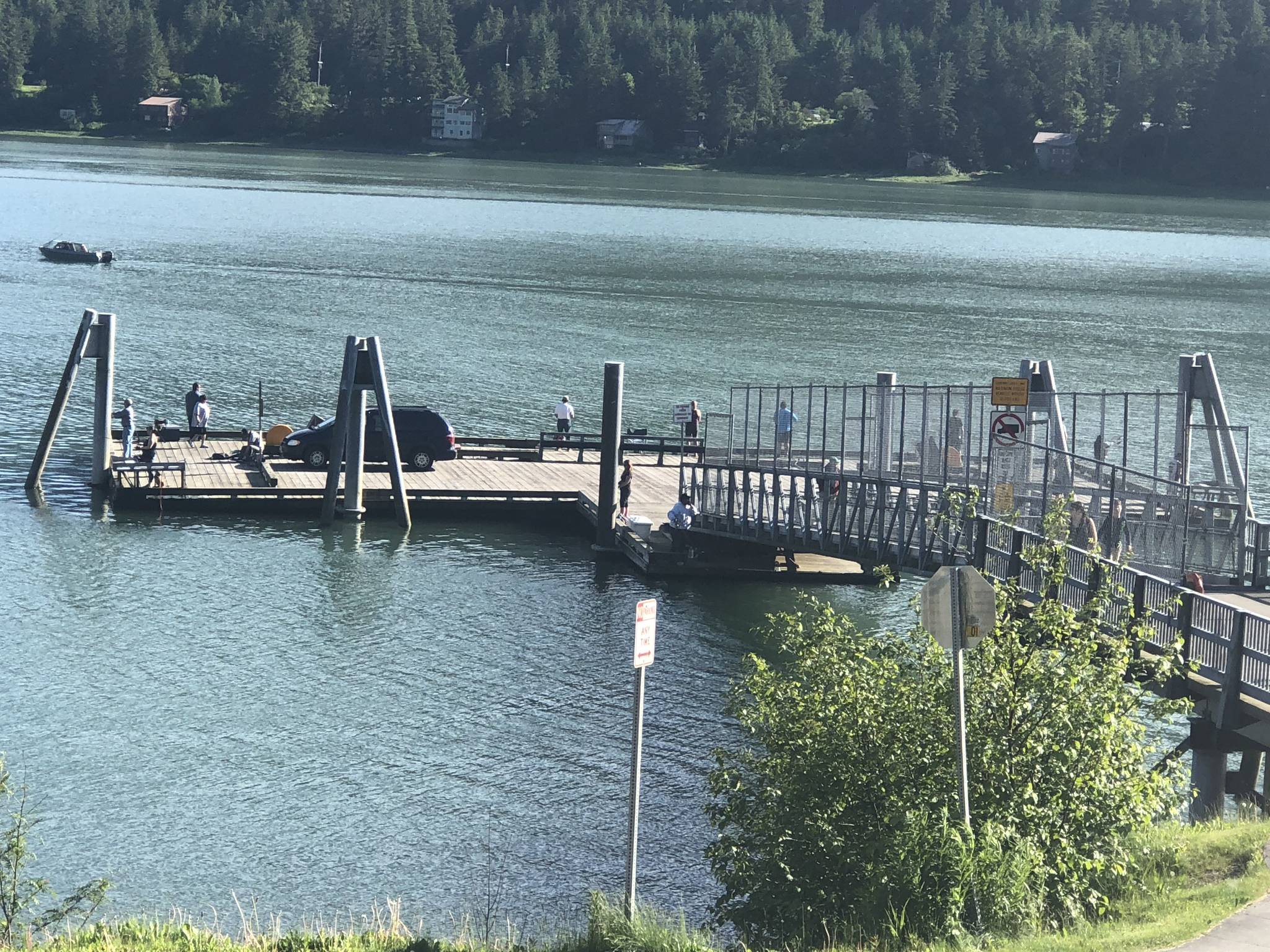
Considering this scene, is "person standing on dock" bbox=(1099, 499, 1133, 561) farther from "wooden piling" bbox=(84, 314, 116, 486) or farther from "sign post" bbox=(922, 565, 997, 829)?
"wooden piling" bbox=(84, 314, 116, 486)

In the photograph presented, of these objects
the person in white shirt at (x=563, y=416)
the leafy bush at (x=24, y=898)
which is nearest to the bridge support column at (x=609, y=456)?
the person in white shirt at (x=563, y=416)

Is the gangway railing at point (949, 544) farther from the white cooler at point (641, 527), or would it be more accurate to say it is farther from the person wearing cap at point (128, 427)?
the person wearing cap at point (128, 427)

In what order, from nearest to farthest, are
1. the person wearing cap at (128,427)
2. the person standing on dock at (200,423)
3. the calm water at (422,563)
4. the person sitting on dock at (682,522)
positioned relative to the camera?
1. the calm water at (422,563)
2. the person sitting on dock at (682,522)
3. the person wearing cap at (128,427)
4. the person standing on dock at (200,423)

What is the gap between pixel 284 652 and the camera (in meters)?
29.2

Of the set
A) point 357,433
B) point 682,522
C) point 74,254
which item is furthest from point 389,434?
point 74,254

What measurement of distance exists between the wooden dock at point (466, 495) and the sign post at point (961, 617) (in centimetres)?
2102

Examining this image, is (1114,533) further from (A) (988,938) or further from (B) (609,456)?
(B) (609,456)

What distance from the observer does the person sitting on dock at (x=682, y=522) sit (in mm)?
35125

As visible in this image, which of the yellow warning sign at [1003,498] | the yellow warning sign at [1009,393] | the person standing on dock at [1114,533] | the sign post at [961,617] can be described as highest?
the yellow warning sign at [1009,393]

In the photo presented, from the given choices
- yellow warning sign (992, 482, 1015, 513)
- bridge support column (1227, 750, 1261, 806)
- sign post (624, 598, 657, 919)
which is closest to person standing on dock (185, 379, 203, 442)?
yellow warning sign (992, 482, 1015, 513)

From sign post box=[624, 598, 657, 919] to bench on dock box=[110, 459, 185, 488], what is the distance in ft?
85.3

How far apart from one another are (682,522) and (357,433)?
798 centimetres

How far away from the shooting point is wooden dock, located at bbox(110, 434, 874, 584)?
3556 centimetres

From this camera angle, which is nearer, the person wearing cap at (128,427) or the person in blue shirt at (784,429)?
the person in blue shirt at (784,429)
